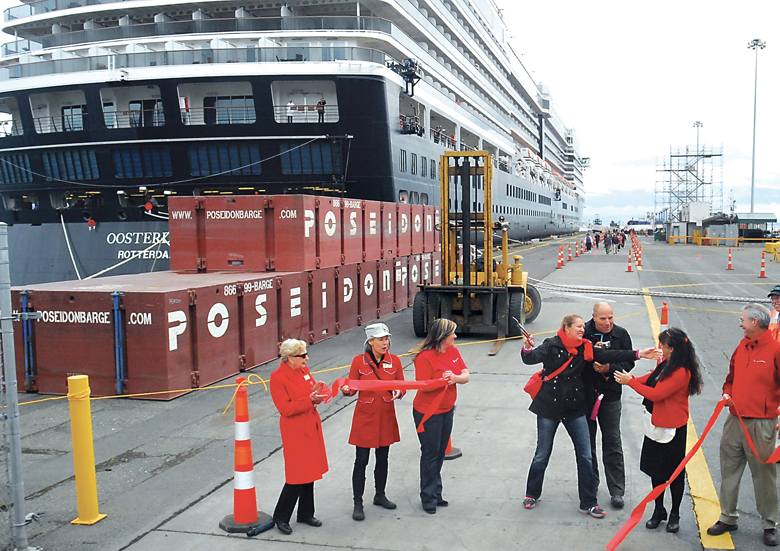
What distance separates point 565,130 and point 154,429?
386 ft

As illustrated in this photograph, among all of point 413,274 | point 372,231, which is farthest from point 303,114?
point 372,231

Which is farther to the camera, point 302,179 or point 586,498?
point 302,179

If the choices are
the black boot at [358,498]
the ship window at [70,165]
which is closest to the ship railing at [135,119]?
the ship window at [70,165]

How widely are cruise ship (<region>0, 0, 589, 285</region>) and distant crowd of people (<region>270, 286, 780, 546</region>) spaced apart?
60.9 feet

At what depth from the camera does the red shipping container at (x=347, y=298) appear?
13898 mm

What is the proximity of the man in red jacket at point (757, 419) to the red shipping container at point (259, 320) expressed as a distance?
24.2 ft

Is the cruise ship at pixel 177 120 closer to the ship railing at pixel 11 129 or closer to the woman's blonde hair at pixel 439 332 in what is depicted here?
the ship railing at pixel 11 129

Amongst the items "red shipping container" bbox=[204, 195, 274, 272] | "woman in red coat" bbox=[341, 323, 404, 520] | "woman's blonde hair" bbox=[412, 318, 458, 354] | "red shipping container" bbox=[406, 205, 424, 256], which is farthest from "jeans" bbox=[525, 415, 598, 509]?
"red shipping container" bbox=[406, 205, 424, 256]

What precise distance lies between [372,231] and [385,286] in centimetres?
153

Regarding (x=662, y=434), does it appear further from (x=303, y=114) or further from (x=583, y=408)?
(x=303, y=114)

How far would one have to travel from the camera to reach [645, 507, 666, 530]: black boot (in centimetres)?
480

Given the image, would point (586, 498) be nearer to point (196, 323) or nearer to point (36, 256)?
point (196, 323)

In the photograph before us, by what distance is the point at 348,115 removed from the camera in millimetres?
23562

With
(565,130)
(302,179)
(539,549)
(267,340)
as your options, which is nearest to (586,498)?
(539,549)
